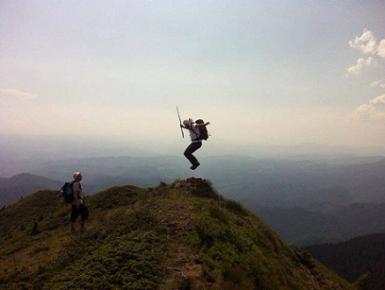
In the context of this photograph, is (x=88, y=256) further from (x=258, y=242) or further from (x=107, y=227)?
(x=258, y=242)

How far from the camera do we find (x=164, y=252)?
14602mm

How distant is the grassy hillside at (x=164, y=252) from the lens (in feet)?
42.7

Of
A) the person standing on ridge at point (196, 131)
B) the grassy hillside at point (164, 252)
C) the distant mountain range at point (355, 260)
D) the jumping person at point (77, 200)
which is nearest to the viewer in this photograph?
the grassy hillside at point (164, 252)

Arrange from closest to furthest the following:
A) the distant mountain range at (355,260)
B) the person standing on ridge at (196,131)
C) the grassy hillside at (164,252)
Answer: the grassy hillside at (164,252), the person standing on ridge at (196,131), the distant mountain range at (355,260)

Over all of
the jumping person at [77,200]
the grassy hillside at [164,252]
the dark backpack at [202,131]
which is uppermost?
the dark backpack at [202,131]

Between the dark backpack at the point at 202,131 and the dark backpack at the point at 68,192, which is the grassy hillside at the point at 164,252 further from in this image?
the dark backpack at the point at 202,131

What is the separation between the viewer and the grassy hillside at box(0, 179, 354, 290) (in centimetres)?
1300

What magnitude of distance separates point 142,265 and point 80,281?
2.30 metres

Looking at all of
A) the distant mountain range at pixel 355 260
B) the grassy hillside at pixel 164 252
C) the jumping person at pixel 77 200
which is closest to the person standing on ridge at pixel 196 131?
the grassy hillside at pixel 164 252

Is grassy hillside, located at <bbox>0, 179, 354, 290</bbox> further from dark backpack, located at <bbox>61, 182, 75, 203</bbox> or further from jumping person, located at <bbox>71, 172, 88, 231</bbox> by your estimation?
dark backpack, located at <bbox>61, 182, 75, 203</bbox>

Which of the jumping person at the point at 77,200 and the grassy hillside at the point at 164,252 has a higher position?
the jumping person at the point at 77,200

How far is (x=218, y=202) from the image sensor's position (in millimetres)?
23703

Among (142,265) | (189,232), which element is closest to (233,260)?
(189,232)

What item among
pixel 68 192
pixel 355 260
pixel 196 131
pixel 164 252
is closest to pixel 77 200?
pixel 68 192
